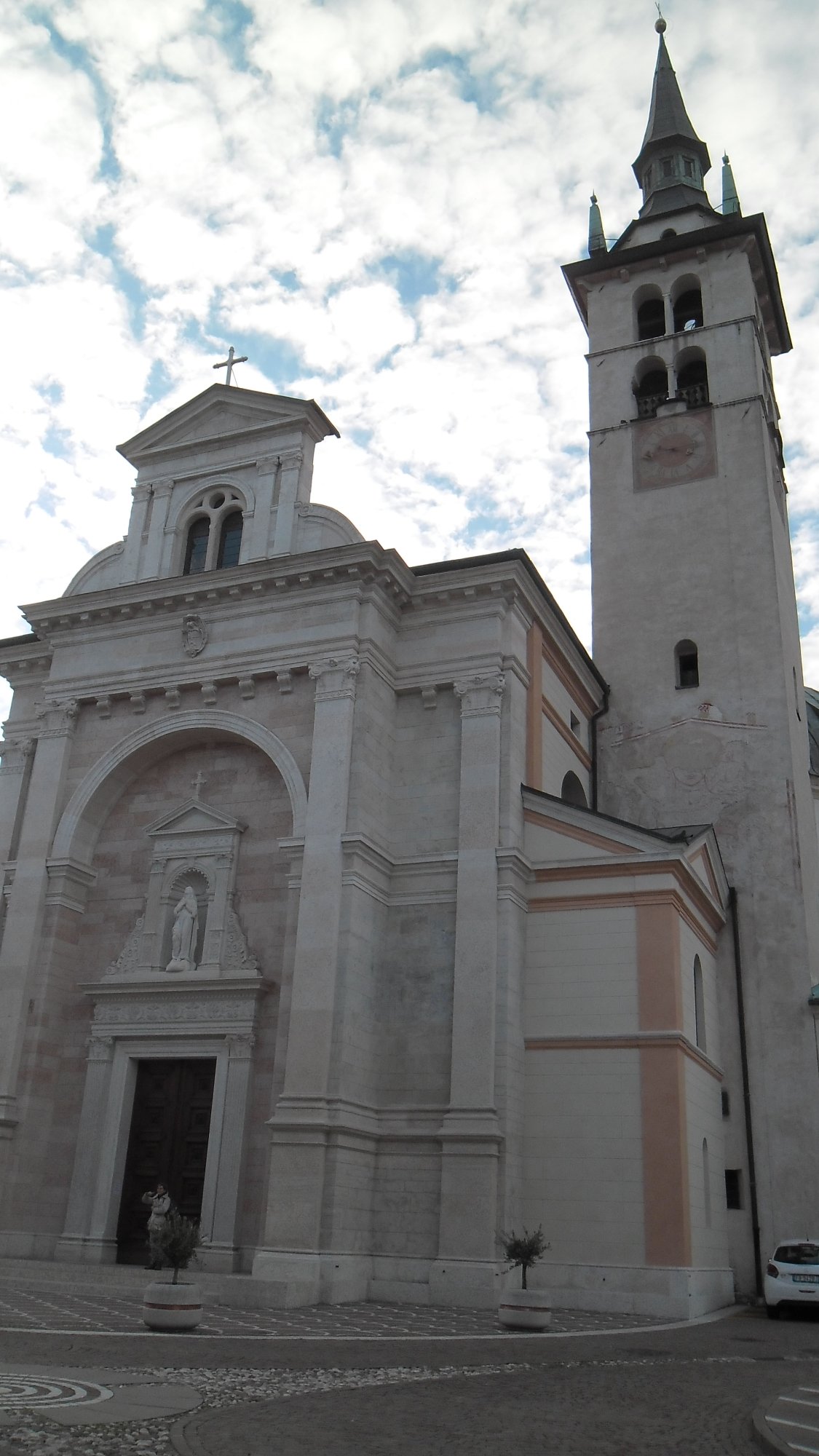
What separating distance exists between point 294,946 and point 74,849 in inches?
225

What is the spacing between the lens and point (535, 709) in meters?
23.1

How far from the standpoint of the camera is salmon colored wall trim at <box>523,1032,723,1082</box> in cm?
1925

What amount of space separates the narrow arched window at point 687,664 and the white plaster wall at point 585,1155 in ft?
35.8

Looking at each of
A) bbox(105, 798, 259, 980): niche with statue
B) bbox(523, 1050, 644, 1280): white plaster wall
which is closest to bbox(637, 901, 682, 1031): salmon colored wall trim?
bbox(523, 1050, 644, 1280): white plaster wall

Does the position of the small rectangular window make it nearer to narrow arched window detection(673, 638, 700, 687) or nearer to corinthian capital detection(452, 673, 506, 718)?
corinthian capital detection(452, 673, 506, 718)

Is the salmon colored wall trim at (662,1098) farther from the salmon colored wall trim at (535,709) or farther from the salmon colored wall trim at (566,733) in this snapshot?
the salmon colored wall trim at (566,733)

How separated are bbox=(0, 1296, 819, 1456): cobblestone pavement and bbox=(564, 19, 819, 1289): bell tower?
8927 mm

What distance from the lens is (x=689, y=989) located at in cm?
2116

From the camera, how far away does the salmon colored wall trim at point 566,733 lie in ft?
78.9

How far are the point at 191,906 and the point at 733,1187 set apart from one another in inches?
463

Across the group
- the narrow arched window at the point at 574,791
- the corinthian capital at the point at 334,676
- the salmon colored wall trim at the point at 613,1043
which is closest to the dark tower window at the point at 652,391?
the narrow arched window at the point at 574,791

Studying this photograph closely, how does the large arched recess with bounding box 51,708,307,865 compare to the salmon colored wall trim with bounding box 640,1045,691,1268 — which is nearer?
the salmon colored wall trim with bounding box 640,1045,691,1268

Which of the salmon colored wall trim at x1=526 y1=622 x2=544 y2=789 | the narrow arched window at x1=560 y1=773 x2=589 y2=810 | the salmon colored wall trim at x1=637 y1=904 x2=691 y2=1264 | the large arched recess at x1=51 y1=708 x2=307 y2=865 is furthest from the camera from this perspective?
the narrow arched window at x1=560 y1=773 x2=589 y2=810

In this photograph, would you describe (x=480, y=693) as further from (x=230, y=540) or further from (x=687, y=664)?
(x=687, y=664)
